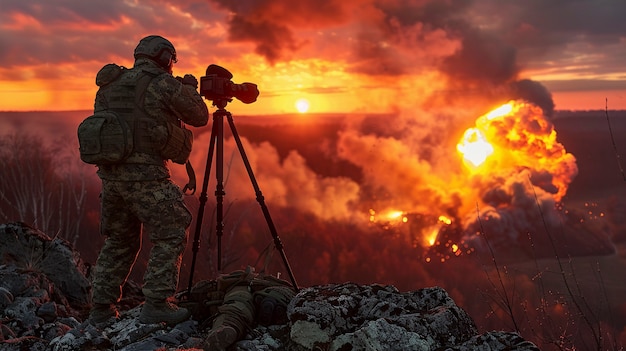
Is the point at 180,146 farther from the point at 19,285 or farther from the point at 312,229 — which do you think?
the point at 312,229

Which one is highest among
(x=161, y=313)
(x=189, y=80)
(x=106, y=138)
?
(x=189, y=80)

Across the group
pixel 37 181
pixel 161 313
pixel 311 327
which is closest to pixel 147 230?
pixel 161 313

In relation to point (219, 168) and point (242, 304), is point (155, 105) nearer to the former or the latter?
point (219, 168)

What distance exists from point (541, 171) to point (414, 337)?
20217 centimetres

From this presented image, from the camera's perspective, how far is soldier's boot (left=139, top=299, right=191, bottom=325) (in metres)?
5.99

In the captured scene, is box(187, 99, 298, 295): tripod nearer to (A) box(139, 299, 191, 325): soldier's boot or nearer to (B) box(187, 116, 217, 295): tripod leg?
(B) box(187, 116, 217, 295): tripod leg

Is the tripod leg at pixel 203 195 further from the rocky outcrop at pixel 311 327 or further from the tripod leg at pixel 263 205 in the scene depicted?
the rocky outcrop at pixel 311 327

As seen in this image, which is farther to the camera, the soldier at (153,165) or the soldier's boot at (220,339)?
the soldier at (153,165)

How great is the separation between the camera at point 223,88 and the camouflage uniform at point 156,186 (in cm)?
25

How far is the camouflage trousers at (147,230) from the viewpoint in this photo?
6.08 m

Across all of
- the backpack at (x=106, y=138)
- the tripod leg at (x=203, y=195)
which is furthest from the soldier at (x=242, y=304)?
the backpack at (x=106, y=138)

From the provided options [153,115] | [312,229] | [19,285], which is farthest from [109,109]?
[312,229]

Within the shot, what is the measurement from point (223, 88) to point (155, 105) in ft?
3.10

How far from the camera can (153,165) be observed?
242 inches
